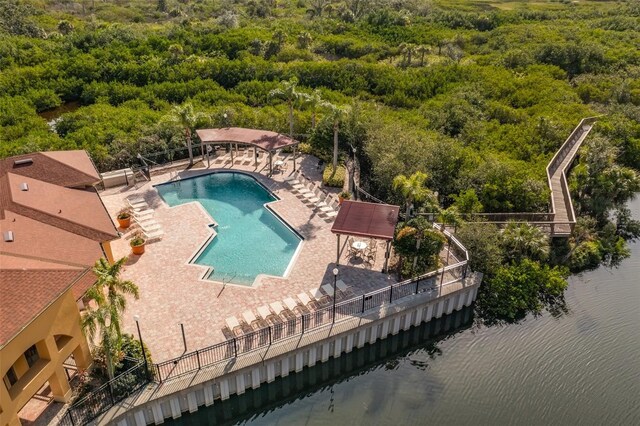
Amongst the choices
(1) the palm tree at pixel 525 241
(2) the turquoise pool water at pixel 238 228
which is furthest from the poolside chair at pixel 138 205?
(1) the palm tree at pixel 525 241

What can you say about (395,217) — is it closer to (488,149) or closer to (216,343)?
(216,343)

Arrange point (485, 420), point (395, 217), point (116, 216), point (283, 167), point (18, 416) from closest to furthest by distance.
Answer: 1. point (18, 416)
2. point (485, 420)
3. point (395, 217)
4. point (116, 216)
5. point (283, 167)

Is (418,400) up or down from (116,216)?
down

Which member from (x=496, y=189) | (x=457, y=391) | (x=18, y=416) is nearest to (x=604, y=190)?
(x=496, y=189)

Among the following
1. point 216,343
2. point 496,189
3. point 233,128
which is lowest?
point 216,343

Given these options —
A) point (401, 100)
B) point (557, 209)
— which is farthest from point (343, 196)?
point (401, 100)

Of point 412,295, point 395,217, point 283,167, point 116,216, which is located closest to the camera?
point 412,295

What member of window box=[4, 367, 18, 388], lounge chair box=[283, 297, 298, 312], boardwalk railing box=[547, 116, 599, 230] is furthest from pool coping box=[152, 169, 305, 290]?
boardwalk railing box=[547, 116, 599, 230]

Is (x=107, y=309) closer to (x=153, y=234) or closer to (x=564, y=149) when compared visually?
(x=153, y=234)
